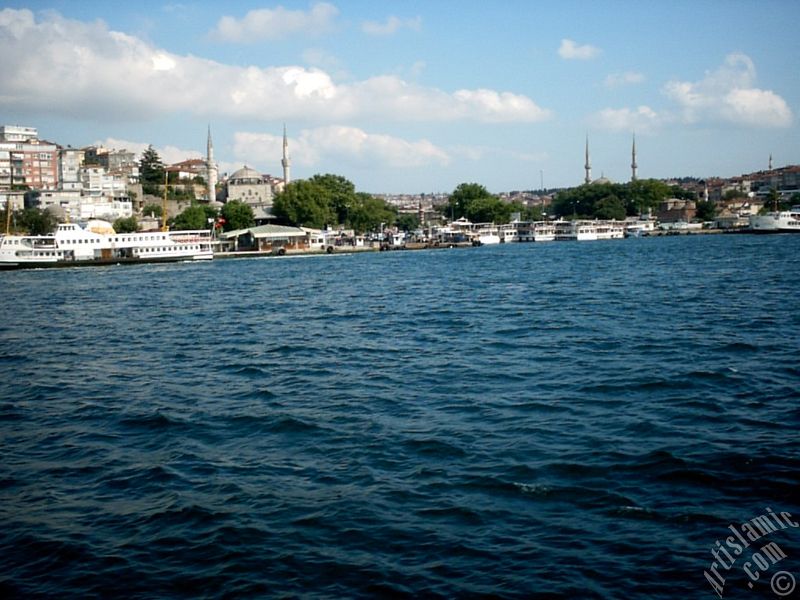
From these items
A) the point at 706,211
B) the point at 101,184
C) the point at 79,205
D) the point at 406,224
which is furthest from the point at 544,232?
the point at 79,205

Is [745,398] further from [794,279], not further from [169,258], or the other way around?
[169,258]

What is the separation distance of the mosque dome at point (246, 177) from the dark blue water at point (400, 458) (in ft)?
329

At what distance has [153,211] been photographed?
319ft

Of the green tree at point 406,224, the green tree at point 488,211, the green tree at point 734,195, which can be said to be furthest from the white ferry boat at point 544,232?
the green tree at point 734,195

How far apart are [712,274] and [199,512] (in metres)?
32.2

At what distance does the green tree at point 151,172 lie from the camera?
347 feet

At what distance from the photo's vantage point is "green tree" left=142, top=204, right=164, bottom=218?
9662 centimetres

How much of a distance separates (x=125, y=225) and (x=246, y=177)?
40.9 meters

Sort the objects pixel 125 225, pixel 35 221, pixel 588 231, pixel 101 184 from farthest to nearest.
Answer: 1. pixel 588 231
2. pixel 101 184
3. pixel 125 225
4. pixel 35 221

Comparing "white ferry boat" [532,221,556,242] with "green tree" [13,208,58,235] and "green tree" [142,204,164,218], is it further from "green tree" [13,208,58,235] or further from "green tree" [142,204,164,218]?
"green tree" [13,208,58,235]

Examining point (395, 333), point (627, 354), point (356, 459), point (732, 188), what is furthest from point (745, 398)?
point (732, 188)

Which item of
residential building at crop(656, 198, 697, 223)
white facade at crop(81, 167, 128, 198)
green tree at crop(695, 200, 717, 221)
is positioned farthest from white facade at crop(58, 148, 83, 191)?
green tree at crop(695, 200, 717, 221)

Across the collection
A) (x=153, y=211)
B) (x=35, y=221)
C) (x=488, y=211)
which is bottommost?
(x=35, y=221)

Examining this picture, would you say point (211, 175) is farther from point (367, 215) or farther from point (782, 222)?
point (782, 222)
